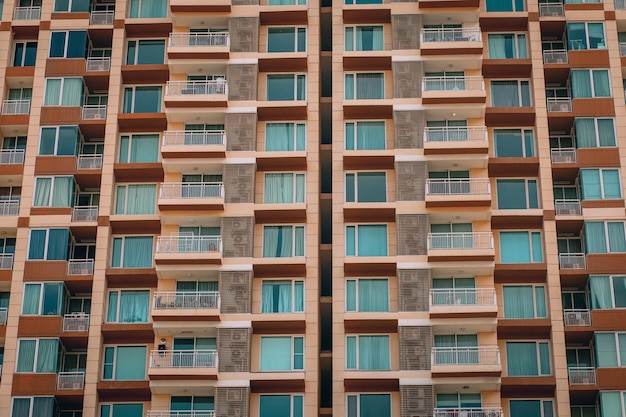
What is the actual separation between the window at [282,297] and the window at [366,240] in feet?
13.3

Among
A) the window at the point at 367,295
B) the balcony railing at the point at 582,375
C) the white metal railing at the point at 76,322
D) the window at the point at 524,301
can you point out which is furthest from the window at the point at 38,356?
the balcony railing at the point at 582,375

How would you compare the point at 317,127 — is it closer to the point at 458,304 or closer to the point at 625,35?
the point at 458,304

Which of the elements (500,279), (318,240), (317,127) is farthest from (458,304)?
(317,127)

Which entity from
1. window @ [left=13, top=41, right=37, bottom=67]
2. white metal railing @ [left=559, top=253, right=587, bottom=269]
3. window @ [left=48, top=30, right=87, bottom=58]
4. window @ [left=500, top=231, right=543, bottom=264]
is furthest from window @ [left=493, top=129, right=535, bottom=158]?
window @ [left=13, top=41, right=37, bottom=67]

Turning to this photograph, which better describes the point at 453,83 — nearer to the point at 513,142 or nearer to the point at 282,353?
the point at 513,142

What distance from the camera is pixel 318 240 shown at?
75.1 m

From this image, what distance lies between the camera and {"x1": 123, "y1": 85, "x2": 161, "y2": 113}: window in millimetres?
80750

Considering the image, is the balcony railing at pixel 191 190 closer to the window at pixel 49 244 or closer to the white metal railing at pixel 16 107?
the window at pixel 49 244

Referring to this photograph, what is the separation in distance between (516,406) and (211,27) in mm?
32685

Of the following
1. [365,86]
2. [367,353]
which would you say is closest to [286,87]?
[365,86]

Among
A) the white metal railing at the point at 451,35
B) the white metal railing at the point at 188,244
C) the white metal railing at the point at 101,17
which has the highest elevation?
the white metal railing at the point at 101,17

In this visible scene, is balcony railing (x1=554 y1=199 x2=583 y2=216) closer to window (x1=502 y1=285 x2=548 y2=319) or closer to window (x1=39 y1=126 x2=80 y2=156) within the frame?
window (x1=502 y1=285 x2=548 y2=319)

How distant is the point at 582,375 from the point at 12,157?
39692mm

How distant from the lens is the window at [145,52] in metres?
82.0
